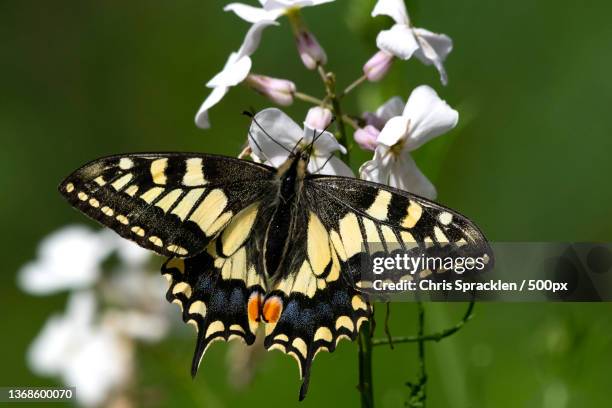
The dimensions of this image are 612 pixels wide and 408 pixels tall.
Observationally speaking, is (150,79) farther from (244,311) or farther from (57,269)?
(244,311)

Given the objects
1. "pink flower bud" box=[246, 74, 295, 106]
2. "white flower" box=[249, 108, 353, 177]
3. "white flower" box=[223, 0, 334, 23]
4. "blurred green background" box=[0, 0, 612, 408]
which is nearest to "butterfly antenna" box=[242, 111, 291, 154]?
"white flower" box=[249, 108, 353, 177]

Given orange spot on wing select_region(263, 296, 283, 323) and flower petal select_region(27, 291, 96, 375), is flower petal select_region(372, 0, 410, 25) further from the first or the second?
flower petal select_region(27, 291, 96, 375)

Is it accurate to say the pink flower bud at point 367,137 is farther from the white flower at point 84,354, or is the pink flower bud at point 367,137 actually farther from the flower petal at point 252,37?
the white flower at point 84,354

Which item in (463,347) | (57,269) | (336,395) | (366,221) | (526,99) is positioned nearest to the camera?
(366,221)

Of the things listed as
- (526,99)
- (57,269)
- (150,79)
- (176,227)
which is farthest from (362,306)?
(150,79)

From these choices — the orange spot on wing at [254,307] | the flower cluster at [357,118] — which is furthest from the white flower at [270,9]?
the orange spot on wing at [254,307]

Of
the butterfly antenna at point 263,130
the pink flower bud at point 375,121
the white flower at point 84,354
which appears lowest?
the white flower at point 84,354
